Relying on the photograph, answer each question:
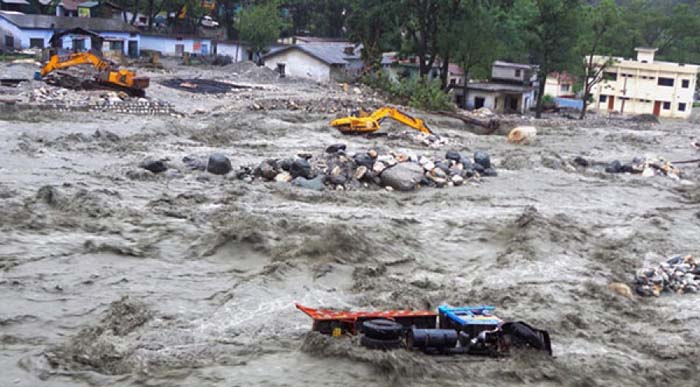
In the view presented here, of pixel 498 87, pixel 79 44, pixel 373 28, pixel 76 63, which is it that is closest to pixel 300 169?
pixel 76 63

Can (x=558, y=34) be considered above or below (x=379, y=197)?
above

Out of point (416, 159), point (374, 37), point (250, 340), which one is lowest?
point (250, 340)

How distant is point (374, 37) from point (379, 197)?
2865 centimetres

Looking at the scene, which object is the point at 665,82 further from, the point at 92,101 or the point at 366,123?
the point at 92,101

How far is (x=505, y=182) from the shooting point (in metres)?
21.6

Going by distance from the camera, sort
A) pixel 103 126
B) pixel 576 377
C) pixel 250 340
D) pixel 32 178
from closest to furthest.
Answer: pixel 576 377 → pixel 250 340 → pixel 32 178 → pixel 103 126

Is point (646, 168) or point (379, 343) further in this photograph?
point (646, 168)

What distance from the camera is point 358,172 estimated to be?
19.6 m

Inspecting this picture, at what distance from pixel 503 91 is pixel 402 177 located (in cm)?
2753

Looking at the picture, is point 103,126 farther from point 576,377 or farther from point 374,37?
point 374,37

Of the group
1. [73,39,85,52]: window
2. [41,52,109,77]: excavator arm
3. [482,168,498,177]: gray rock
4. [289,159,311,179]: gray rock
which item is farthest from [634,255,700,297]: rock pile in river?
[73,39,85,52]: window

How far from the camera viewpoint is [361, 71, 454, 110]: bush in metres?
37.0

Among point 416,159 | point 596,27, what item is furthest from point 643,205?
point 596,27

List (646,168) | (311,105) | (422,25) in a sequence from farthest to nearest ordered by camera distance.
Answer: (422,25) → (311,105) → (646,168)
